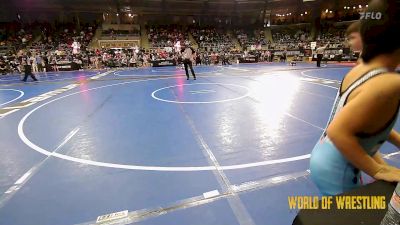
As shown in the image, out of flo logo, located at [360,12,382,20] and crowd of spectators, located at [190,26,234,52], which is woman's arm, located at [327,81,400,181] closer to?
flo logo, located at [360,12,382,20]

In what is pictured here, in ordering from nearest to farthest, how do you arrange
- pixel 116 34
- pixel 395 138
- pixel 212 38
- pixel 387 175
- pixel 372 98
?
pixel 372 98 → pixel 387 175 → pixel 395 138 → pixel 116 34 → pixel 212 38

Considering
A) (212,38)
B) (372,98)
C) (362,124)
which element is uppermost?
(212,38)

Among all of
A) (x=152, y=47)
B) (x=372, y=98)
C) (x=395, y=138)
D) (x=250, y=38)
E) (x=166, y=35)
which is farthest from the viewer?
(x=250, y=38)

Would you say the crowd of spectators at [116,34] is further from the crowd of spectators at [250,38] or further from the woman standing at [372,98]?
the woman standing at [372,98]

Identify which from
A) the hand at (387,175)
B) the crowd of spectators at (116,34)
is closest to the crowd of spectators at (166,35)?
the crowd of spectators at (116,34)

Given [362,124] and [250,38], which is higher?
[250,38]

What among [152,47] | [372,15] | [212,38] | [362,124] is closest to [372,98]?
[362,124]

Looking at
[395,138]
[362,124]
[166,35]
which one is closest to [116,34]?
[166,35]

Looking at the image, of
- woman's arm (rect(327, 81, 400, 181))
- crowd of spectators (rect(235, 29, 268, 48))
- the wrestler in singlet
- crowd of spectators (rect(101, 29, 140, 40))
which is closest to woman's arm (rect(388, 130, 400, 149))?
the wrestler in singlet

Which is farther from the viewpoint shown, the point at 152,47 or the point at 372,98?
the point at 152,47

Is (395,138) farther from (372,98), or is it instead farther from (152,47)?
(152,47)

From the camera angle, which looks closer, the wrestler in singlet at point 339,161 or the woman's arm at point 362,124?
the woman's arm at point 362,124

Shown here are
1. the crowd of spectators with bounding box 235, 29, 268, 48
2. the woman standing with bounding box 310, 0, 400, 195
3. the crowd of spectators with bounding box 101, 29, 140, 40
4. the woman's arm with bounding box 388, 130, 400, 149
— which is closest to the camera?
the woman standing with bounding box 310, 0, 400, 195

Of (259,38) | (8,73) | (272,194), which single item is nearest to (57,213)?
(272,194)
